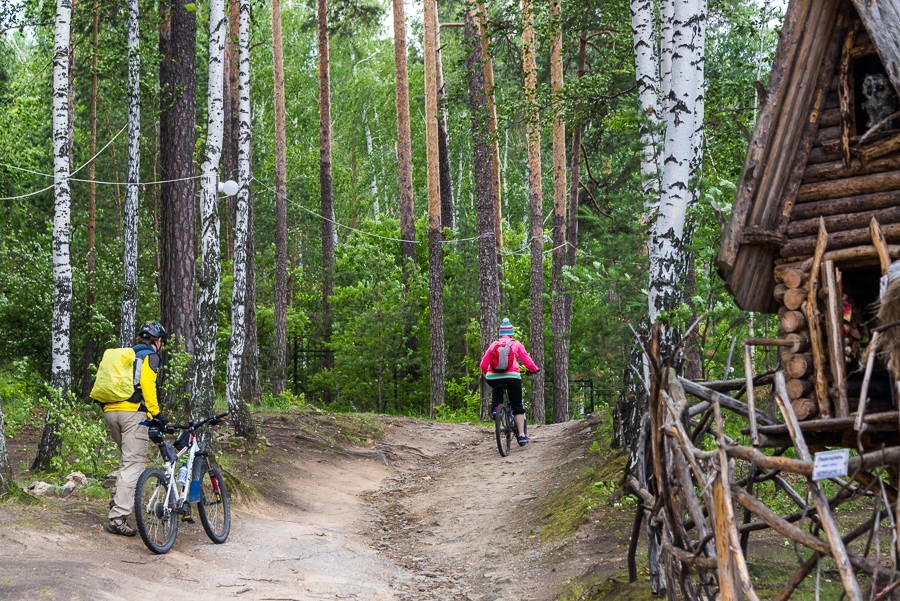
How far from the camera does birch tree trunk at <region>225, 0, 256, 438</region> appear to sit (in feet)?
39.4

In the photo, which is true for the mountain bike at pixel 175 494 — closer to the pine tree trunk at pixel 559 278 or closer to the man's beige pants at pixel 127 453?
the man's beige pants at pixel 127 453

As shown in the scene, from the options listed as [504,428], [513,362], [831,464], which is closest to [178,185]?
[513,362]

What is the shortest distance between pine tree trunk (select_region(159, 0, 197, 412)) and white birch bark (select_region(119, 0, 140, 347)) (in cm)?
97

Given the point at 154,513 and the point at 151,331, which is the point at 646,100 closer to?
the point at 151,331

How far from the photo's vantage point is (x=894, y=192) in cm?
528

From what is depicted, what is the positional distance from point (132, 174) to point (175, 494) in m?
7.88

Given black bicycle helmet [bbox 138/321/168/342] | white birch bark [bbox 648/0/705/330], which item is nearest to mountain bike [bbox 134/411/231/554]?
black bicycle helmet [bbox 138/321/168/342]

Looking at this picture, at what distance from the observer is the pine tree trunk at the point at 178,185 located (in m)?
11.6

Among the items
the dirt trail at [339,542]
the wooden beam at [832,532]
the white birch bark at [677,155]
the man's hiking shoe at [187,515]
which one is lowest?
the dirt trail at [339,542]

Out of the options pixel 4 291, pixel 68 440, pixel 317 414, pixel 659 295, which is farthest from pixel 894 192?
pixel 4 291

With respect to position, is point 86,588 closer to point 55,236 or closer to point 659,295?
point 659,295

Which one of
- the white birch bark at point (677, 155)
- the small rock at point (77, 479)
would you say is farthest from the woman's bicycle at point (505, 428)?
the small rock at point (77, 479)

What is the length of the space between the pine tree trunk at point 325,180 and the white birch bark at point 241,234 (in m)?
9.39

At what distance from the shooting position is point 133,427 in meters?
7.25
